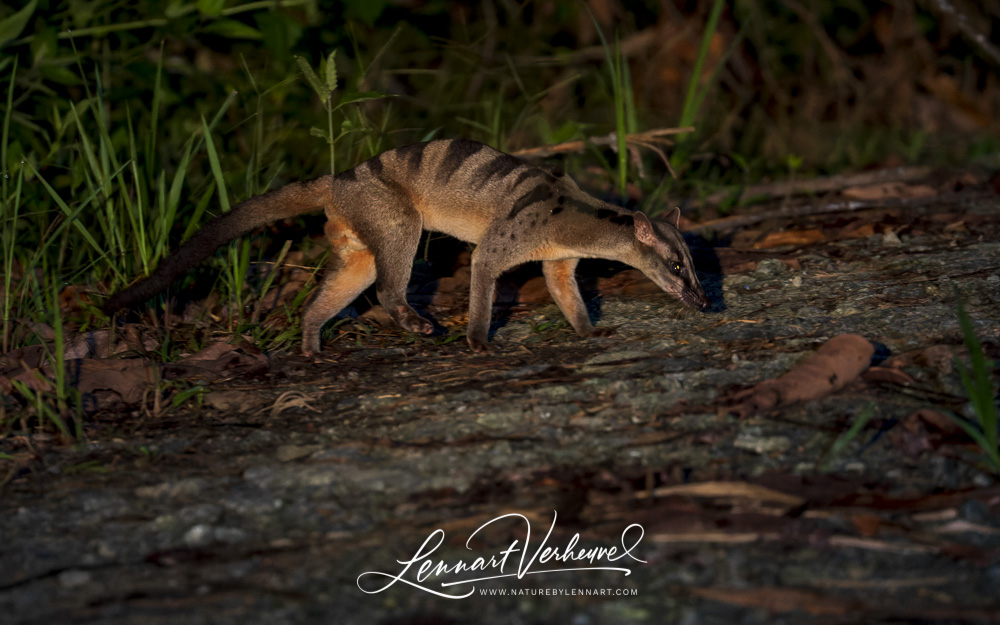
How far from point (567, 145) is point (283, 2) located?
1.78 meters

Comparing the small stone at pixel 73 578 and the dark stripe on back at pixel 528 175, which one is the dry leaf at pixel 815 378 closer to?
the dark stripe on back at pixel 528 175

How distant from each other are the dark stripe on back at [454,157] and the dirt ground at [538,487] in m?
0.87

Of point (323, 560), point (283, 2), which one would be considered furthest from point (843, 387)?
point (283, 2)

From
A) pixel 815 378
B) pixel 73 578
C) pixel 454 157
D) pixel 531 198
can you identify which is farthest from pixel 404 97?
pixel 73 578

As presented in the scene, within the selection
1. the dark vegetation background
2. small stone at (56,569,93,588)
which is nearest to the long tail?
the dark vegetation background

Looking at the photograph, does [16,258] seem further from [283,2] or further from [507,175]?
[507,175]

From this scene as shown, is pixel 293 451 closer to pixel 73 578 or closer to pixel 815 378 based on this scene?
pixel 73 578

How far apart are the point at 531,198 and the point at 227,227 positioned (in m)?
1.40

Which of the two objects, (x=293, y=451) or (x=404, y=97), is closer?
(x=293, y=451)

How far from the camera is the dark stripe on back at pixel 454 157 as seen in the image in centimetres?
472

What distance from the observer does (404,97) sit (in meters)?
5.95

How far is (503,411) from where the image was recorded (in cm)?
332

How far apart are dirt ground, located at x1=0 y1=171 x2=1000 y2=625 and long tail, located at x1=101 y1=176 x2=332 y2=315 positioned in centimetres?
46

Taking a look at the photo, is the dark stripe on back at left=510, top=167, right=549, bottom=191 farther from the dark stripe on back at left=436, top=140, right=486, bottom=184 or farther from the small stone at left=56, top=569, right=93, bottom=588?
the small stone at left=56, top=569, right=93, bottom=588
